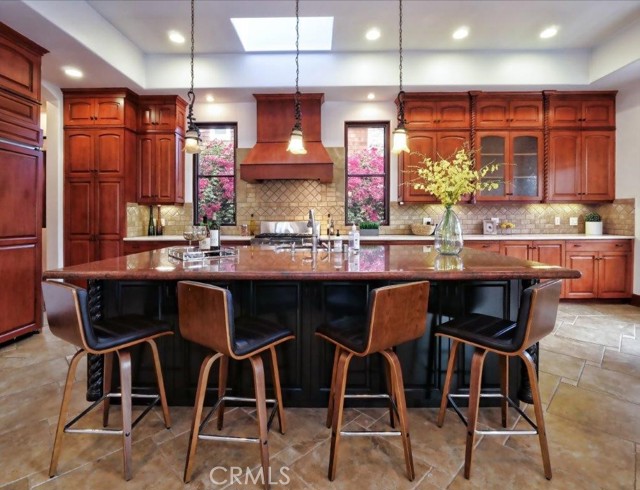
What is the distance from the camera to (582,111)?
15.6 feet

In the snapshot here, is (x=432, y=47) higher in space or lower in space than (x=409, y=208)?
higher

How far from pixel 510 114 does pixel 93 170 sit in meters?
5.71

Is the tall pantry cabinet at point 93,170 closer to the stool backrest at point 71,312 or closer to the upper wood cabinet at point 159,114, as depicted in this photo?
the upper wood cabinet at point 159,114

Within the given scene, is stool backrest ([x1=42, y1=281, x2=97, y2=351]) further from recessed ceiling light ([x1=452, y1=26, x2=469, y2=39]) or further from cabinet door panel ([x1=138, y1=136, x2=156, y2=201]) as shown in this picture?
recessed ceiling light ([x1=452, y1=26, x2=469, y2=39])

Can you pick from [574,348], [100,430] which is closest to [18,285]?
[100,430]

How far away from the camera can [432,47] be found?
4.33 metres

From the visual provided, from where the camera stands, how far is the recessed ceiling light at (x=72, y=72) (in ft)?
12.9

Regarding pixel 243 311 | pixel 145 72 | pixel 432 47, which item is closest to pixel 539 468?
pixel 243 311

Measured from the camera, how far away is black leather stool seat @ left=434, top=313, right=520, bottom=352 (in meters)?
1.54

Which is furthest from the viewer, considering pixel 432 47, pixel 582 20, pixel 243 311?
pixel 432 47

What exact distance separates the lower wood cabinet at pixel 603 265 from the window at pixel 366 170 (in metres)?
2.55

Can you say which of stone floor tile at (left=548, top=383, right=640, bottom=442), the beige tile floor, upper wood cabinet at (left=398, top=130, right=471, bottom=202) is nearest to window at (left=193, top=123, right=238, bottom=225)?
upper wood cabinet at (left=398, top=130, right=471, bottom=202)

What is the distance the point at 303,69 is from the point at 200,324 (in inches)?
156

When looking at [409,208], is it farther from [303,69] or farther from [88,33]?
[88,33]
